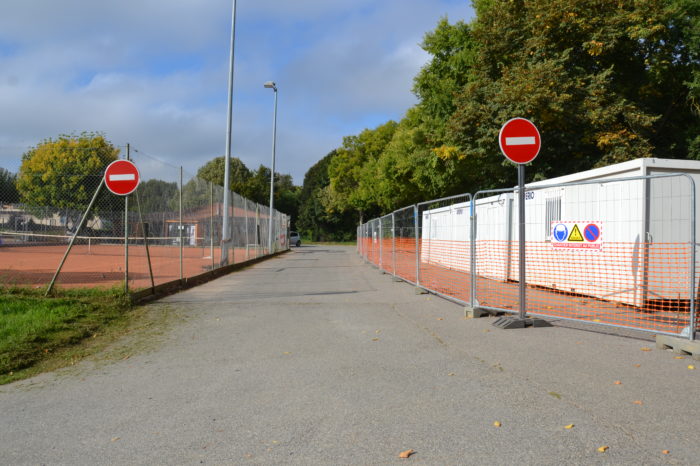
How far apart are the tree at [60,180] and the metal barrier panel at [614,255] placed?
26.7 feet

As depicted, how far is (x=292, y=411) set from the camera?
4.10 meters

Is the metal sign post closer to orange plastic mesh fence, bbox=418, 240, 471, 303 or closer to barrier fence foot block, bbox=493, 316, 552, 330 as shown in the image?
barrier fence foot block, bbox=493, 316, 552, 330

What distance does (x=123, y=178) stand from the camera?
970 cm

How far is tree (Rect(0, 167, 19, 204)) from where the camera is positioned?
9.94 metres

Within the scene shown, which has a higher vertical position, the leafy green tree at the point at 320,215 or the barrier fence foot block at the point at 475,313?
the leafy green tree at the point at 320,215

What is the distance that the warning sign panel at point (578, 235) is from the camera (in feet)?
30.6

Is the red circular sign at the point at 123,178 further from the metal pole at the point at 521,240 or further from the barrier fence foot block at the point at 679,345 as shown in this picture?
the barrier fence foot block at the point at 679,345

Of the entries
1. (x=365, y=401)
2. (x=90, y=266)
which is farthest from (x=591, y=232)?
(x=90, y=266)

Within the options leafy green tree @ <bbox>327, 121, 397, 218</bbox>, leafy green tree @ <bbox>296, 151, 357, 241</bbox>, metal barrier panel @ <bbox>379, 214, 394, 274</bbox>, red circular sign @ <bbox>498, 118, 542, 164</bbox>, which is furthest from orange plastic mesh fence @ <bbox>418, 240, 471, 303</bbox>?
leafy green tree @ <bbox>296, 151, 357, 241</bbox>

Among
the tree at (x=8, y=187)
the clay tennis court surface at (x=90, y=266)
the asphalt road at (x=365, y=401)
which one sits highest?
the tree at (x=8, y=187)

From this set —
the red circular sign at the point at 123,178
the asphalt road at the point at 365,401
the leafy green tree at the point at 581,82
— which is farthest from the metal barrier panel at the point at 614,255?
the leafy green tree at the point at 581,82

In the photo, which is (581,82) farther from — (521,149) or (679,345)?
(679,345)

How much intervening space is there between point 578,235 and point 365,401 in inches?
266

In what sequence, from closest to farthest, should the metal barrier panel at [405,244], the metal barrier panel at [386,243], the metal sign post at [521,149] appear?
the metal sign post at [521,149]
the metal barrier panel at [405,244]
the metal barrier panel at [386,243]
